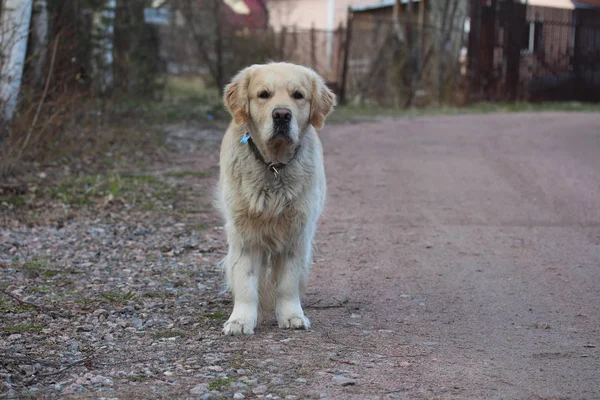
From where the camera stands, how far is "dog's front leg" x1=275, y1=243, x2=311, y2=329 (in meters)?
5.37

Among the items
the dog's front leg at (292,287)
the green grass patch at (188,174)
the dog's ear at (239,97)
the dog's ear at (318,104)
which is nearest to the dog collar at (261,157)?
the dog's ear at (239,97)

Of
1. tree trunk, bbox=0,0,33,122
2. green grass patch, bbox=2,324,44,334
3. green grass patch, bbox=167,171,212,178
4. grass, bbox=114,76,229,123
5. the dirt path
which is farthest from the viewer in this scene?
grass, bbox=114,76,229,123

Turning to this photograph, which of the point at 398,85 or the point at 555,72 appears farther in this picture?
the point at 555,72

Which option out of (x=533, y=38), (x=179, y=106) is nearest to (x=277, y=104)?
(x=179, y=106)

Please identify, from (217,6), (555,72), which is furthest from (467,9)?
(217,6)

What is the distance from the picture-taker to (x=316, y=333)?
525cm

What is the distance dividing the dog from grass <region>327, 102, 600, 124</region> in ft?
44.7

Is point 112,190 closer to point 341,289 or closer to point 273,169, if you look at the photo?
point 341,289

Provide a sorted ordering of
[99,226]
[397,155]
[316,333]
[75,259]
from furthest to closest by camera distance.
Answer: [397,155], [99,226], [75,259], [316,333]

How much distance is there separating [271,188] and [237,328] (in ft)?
2.84

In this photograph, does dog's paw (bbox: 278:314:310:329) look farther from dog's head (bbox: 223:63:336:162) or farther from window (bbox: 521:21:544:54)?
window (bbox: 521:21:544:54)

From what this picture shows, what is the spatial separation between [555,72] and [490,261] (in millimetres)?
21097

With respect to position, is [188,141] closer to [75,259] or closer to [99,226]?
[99,226]

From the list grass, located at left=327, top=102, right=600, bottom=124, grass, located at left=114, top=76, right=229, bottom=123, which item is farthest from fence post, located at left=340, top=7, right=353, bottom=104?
grass, located at left=114, top=76, right=229, bottom=123
